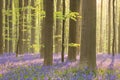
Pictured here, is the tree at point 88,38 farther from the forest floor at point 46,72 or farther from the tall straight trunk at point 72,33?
the tall straight trunk at point 72,33

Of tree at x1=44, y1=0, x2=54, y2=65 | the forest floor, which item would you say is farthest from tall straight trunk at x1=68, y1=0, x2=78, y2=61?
tree at x1=44, y1=0, x2=54, y2=65

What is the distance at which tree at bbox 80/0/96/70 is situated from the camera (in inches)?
459

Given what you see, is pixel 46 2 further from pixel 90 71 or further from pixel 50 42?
pixel 90 71

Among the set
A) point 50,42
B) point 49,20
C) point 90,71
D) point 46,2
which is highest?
point 46,2

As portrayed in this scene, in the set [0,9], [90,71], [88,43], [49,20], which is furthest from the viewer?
[0,9]

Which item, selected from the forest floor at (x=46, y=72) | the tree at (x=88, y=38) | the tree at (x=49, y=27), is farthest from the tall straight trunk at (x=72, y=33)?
the tree at (x=88, y=38)

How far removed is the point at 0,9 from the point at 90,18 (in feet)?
40.5

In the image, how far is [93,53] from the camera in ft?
38.6

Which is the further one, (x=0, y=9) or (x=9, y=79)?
(x=0, y=9)

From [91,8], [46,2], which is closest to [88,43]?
[91,8]

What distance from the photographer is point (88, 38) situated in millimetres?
11734

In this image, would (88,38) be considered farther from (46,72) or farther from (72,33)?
(72,33)

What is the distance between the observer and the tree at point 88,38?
11.7 meters

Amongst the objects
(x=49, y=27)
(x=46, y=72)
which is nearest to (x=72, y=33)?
(x=49, y=27)
